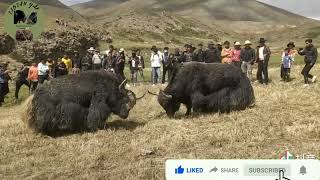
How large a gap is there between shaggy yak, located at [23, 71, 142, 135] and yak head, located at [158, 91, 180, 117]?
122 cm

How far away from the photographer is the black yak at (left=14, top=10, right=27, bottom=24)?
26533mm

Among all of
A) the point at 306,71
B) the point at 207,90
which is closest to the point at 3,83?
the point at 207,90

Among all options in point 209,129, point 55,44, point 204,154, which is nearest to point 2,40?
point 55,44

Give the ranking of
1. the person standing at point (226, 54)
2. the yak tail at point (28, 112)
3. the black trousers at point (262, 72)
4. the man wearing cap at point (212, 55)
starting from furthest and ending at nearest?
1. the black trousers at point (262, 72)
2. the man wearing cap at point (212, 55)
3. the person standing at point (226, 54)
4. the yak tail at point (28, 112)

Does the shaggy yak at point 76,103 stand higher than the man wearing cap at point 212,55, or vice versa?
the man wearing cap at point 212,55

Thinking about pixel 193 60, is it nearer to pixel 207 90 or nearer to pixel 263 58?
pixel 263 58

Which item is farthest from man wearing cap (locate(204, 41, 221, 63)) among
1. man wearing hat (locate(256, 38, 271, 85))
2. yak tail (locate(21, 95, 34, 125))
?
yak tail (locate(21, 95, 34, 125))

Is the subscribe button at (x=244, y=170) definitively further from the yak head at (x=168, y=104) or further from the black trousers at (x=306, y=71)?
the black trousers at (x=306, y=71)

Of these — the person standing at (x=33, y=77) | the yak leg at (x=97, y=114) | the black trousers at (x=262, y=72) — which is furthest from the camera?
the person standing at (x=33, y=77)

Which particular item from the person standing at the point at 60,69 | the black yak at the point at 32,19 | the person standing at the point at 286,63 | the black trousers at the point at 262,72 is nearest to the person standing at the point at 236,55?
the black trousers at the point at 262,72

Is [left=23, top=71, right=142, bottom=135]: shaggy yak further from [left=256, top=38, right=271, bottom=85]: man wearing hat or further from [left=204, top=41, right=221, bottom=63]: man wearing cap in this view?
[left=256, top=38, right=271, bottom=85]: man wearing hat

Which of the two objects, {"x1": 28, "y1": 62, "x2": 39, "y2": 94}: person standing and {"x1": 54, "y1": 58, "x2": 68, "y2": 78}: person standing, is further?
{"x1": 28, "y1": 62, "x2": 39, "y2": 94}: person standing

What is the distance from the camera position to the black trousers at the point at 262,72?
21.3 metres

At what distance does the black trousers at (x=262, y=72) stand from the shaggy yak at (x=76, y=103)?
25.7 feet
